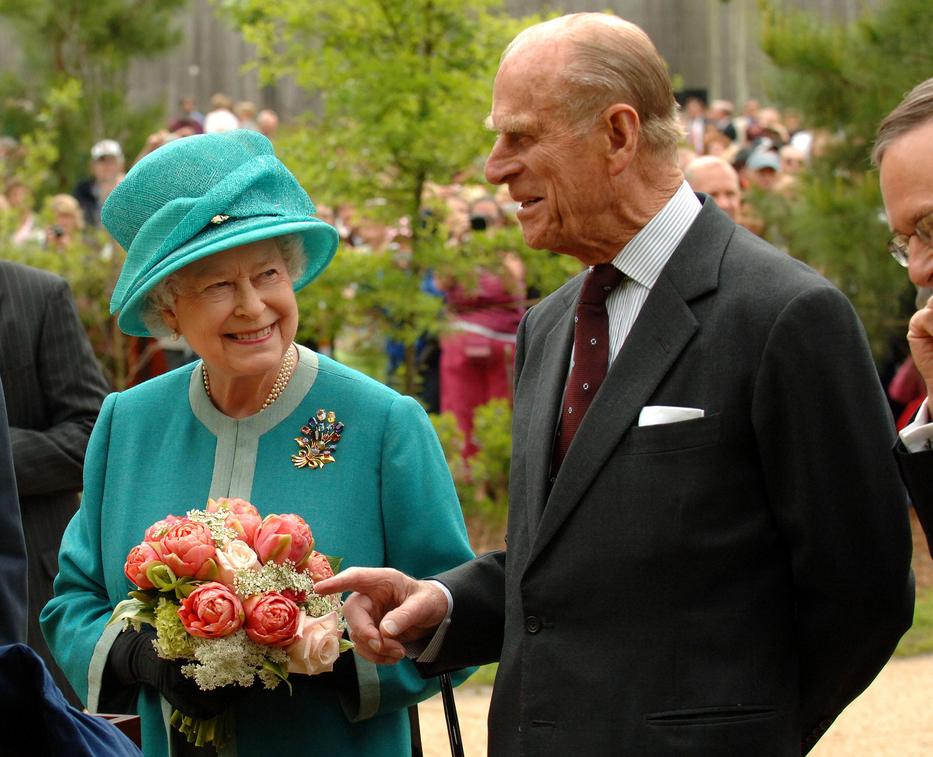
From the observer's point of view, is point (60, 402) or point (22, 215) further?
point (22, 215)

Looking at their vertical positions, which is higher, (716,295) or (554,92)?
(554,92)

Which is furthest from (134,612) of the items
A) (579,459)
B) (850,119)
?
(850,119)

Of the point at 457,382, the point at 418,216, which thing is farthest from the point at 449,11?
the point at 457,382

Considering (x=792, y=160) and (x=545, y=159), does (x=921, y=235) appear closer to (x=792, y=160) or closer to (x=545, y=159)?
(x=545, y=159)

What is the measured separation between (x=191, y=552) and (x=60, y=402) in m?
1.85

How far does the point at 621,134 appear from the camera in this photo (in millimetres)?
2811

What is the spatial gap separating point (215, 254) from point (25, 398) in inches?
63.5

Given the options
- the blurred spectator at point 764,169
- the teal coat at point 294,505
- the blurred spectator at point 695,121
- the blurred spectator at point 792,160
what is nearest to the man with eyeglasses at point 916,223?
the teal coat at point 294,505

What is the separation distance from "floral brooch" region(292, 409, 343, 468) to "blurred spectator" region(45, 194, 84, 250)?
7.62 metres

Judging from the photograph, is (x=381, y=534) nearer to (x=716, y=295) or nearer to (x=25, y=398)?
(x=716, y=295)

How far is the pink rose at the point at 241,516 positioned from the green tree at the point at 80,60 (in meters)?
15.1

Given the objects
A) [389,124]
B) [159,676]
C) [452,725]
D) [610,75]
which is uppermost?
[610,75]

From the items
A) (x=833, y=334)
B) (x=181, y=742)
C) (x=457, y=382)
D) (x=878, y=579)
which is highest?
(x=833, y=334)

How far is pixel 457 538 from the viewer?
11.0ft
